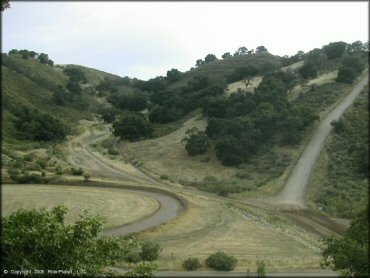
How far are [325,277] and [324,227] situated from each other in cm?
1555

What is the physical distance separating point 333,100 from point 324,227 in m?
43.7

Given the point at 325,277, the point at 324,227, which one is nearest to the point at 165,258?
the point at 325,277

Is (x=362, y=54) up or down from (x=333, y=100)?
up

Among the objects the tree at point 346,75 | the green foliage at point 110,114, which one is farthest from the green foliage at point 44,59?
the tree at point 346,75

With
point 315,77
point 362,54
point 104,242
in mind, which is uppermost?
point 362,54

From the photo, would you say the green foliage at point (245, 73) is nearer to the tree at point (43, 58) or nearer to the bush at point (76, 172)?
the bush at point (76, 172)

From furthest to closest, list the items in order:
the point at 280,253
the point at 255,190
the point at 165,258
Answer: the point at 255,190 < the point at 280,253 < the point at 165,258

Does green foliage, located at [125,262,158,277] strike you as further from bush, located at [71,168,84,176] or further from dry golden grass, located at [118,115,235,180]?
dry golden grass, located at [118,115,235,180]

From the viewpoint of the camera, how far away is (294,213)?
44.7m

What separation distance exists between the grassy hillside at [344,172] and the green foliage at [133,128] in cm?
3634

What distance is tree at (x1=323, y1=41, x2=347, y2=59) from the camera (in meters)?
108

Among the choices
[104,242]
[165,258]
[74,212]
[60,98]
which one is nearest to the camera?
[104,242]

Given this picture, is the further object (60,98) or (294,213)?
(60,98)

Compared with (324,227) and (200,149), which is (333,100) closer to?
(200,149)
